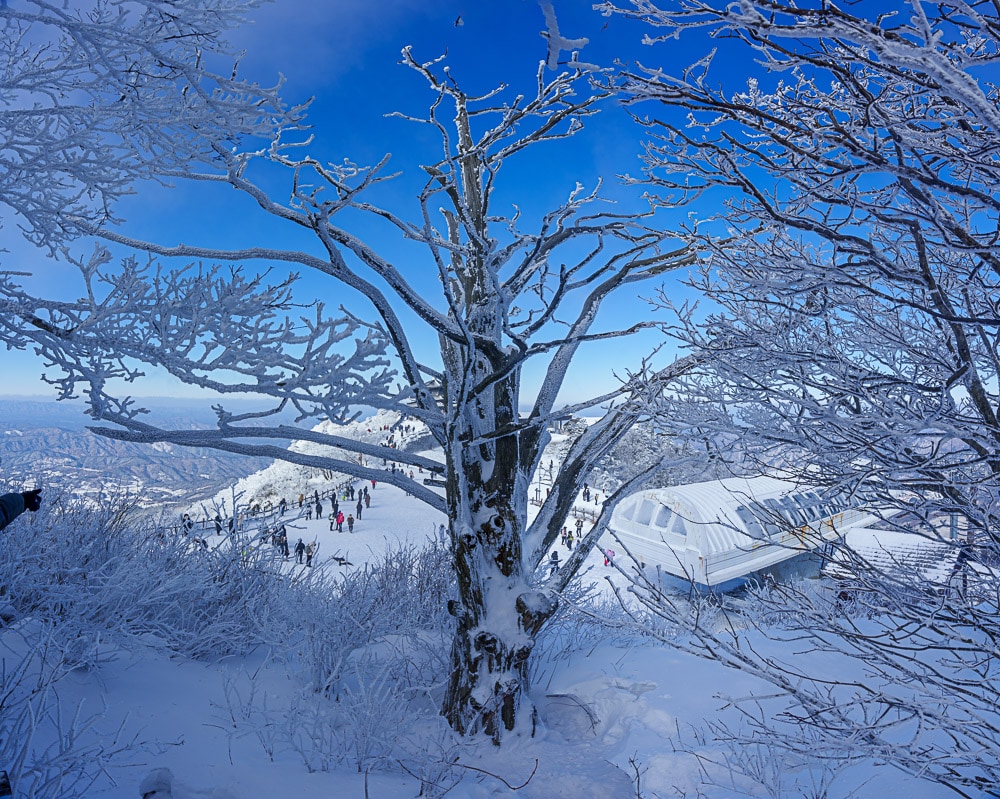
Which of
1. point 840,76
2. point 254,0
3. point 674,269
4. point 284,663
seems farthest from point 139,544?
point 840,76

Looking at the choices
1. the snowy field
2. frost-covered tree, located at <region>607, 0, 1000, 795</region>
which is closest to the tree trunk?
the snowy field

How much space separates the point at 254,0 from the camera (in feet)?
12.7

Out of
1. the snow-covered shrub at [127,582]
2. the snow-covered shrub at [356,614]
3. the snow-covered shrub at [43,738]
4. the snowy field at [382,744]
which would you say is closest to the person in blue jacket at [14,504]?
the snow-covered shrub at [43,738]

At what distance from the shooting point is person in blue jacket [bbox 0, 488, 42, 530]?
105 inches

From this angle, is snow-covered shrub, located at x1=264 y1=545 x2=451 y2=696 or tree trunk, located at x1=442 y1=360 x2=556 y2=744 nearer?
tree trunk, located at x1=442 y1=360 x2=556 y2=744

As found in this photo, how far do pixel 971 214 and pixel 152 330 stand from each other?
5150 mm

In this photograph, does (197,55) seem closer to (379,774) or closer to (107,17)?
(107,17)

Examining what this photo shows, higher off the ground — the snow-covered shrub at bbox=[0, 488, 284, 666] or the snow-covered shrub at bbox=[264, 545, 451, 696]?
the snow-covered shrub at bbox=[0, 488, 284, 666]

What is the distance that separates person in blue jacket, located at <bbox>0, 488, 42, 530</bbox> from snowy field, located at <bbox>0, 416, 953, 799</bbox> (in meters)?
1.23

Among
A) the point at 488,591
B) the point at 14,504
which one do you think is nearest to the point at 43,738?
the point at 14,504

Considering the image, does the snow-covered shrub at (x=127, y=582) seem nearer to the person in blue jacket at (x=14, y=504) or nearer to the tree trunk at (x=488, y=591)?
the person in blue jacket at (x=14, y=504)

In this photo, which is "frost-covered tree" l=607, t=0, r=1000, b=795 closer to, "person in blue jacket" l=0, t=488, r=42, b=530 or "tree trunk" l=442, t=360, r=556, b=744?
"tree trunk" l=442, t=360, r=556, b=744

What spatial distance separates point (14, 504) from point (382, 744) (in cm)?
308

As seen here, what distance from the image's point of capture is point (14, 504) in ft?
9.06
